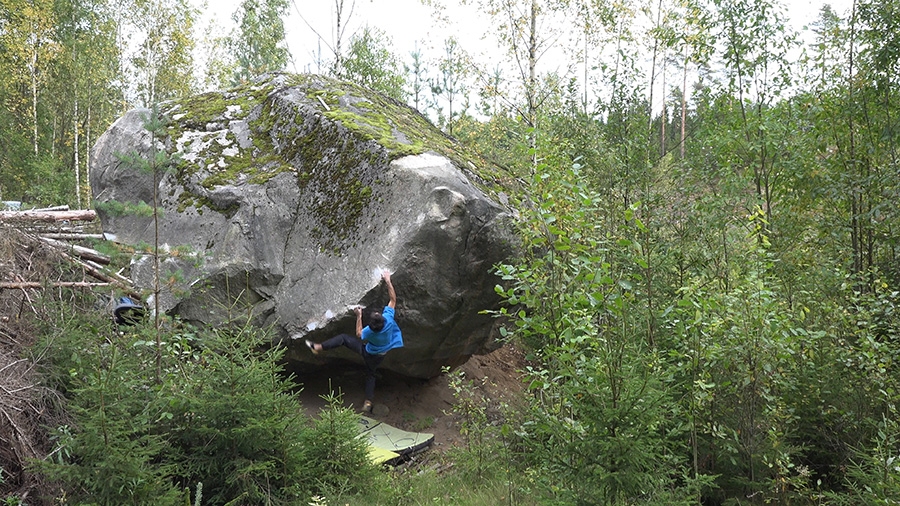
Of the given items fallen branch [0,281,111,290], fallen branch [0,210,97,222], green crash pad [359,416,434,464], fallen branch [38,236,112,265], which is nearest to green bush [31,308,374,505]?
fallen branch [0,281,111,290]

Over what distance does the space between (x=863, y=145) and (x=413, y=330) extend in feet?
18.0

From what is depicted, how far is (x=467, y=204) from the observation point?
691 centimetres

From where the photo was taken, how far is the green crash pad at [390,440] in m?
6.62

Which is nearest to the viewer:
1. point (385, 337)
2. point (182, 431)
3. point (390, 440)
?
point (182, 431)

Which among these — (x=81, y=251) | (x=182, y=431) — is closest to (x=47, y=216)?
(x=81, y=251)

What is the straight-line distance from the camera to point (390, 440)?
7.13 metres

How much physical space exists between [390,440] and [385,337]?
1.17 meters

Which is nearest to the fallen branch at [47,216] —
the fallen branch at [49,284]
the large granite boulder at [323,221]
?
the large granite boulder at [323,221]

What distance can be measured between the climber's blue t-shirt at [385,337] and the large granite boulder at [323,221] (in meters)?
0.13

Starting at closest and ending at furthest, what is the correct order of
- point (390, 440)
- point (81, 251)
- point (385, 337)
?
point (385, 337)
point (390, 440)
point (81, 251)

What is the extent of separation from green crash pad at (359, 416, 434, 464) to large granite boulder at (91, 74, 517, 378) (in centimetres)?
72

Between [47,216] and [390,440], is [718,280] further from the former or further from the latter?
[47,216]

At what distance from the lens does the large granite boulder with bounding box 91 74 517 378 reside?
273 inches

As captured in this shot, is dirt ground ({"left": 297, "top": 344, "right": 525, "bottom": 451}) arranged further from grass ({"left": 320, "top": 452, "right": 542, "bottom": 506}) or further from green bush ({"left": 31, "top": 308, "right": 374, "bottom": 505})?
green bush ({"left": 31, "top": 308, "right": 374, "bottom": 505})
